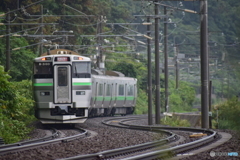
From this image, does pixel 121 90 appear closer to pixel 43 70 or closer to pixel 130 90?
pixel 130 90

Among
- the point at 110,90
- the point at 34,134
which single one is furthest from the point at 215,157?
the point at 110,90

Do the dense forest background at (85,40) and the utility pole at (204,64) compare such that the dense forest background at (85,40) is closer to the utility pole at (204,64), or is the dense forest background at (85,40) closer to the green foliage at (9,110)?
the green foliage at (9,110)

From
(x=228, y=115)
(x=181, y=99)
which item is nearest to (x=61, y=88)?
(x=228, y=115)

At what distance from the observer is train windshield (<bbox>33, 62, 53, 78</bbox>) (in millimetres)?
23047

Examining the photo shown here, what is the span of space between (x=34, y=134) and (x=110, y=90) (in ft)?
58.2

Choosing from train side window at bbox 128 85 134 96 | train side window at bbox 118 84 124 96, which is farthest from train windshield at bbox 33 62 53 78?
train side window at bbox 128 85 134 96

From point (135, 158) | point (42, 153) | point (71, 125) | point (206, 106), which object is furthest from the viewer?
point (71, 125)

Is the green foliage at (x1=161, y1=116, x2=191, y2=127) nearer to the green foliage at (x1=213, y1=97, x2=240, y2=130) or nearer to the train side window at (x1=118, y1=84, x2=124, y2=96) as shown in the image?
the green foliage at (x1=213, y1=97, x2=240, y2=130)

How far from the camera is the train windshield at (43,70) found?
75.6 ft

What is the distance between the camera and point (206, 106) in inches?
895

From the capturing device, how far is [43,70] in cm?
2319

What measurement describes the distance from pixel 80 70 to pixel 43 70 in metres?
1.48

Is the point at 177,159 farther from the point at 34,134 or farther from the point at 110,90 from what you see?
the point at 110,90

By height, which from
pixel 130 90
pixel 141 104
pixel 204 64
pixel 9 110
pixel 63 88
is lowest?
pixel 141 104
